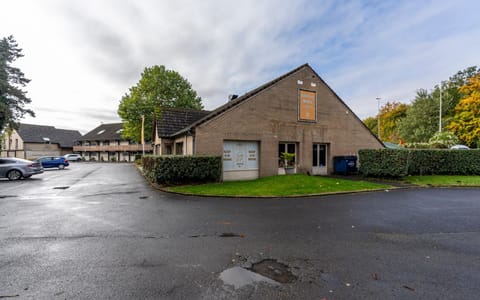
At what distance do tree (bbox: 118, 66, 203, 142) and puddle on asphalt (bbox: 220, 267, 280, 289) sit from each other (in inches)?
1128

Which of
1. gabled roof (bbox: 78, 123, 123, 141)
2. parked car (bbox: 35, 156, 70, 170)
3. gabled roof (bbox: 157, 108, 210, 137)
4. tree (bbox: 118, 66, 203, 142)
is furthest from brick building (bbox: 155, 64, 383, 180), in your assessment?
gabled roof (bbox: 78, 123, 123, 141)

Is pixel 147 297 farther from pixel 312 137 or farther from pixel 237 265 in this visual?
pixel 312 137

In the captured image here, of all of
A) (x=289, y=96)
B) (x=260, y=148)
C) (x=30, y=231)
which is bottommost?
(x=30, y=231)

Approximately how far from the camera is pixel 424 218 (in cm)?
622

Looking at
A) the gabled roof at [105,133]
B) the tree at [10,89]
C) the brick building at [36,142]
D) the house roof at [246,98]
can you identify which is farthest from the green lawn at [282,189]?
the brick building at [36,142]

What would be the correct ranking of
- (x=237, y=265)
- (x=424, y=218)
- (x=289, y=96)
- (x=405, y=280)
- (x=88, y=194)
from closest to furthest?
(x=405, y=280) → (x=237, y=265) → (x=424, y=218) → (x=88, y=194) → (x=289, y=96)

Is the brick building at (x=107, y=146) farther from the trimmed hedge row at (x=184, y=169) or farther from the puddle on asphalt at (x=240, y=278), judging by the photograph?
the puddle on asphalt at (x=240, y=278)

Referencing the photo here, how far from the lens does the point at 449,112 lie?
34938mm

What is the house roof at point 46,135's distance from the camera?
47438 mm

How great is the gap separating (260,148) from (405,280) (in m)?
11.1

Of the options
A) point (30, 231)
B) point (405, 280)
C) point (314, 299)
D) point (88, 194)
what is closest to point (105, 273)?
point (314, 299)

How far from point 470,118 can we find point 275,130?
31.9 m

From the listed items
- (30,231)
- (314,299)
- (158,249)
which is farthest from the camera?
(30,231)

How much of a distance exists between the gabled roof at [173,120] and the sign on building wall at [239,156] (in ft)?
22.9
